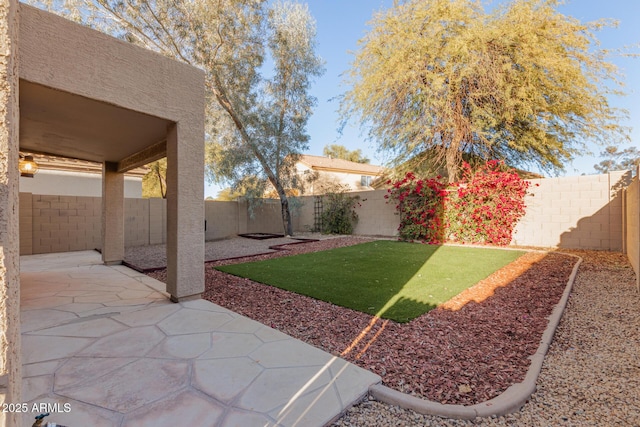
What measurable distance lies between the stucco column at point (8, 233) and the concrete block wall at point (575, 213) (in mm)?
10694

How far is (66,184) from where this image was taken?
37.2 feet

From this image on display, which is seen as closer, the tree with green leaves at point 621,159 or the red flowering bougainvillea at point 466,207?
the red flowering bougainvillea at point 466,207

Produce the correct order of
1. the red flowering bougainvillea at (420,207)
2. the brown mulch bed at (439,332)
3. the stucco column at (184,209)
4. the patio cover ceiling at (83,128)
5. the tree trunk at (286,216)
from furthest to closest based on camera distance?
the tree trunk at (286,216)
the red flowering bougainvillea at (420,207)
the stucco column at (184,209)
the patio cover ceiling at (83,128)
the brown mulch bed at (439,332)

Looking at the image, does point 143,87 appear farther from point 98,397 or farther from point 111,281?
point 111,281

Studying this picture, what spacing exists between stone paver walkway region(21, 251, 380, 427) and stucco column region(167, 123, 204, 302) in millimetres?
382

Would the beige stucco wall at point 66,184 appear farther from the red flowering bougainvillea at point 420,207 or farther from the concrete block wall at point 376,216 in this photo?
the red flowering bougainvillea at point 420,207

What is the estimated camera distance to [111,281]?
535 centimetres

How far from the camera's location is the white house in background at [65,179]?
34.7ft

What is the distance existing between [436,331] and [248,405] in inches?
84.3

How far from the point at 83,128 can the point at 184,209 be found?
2.07 m

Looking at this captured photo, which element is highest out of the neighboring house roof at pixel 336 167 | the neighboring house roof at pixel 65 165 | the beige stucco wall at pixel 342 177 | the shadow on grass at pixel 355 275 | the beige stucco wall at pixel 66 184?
the neighboring house roof at pixel 336 167

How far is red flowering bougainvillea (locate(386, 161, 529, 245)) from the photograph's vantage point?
8898 millimetres

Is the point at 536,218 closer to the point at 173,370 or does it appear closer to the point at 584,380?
the point at 584,380

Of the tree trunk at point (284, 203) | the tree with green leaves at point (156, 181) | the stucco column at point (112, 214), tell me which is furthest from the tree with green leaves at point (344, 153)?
the stucco column at point (112, 214)
